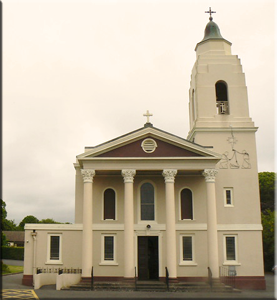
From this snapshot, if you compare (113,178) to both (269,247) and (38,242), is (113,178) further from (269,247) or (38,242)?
(269,247)

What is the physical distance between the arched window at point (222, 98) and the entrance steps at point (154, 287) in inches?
466

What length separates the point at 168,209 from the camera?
82.5ft

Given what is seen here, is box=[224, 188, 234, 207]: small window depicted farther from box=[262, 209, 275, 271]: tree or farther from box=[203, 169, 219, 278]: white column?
box=[262, 209, 275, 271]: tree

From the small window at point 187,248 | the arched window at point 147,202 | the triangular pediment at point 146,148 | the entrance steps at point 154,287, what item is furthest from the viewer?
the arched window at point 147,202

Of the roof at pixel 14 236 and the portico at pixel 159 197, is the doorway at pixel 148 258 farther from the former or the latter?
the roof at pixel 14 236

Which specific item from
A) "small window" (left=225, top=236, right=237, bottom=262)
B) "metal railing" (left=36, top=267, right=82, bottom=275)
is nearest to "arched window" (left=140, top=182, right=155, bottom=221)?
"small window" (left=225, top=236, right=237, bottom=262)

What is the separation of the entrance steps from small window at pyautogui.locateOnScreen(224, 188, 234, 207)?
5.41m

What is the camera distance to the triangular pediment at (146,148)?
25719 millimetres

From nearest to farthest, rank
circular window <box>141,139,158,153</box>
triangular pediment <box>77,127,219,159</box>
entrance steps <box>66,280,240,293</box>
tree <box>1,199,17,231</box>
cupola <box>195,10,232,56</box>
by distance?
entrance steps <box>66,280,240,293</box>
triangular pediment <box>77,127,219,159</box>
circular window <box>141,139,158,153</box>
cupola <box>195,10,232,56</box>
tree <box>1,199,17,231</box>

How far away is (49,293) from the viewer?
22.0 metres

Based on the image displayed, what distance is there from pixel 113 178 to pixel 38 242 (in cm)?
638

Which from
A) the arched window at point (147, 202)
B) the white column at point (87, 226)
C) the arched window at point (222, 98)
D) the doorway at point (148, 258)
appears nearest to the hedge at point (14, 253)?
the doorway at point (148, 258)

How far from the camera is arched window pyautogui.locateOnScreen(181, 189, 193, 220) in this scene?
27.3 m

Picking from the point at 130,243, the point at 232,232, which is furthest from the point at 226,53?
the point at 130,243
